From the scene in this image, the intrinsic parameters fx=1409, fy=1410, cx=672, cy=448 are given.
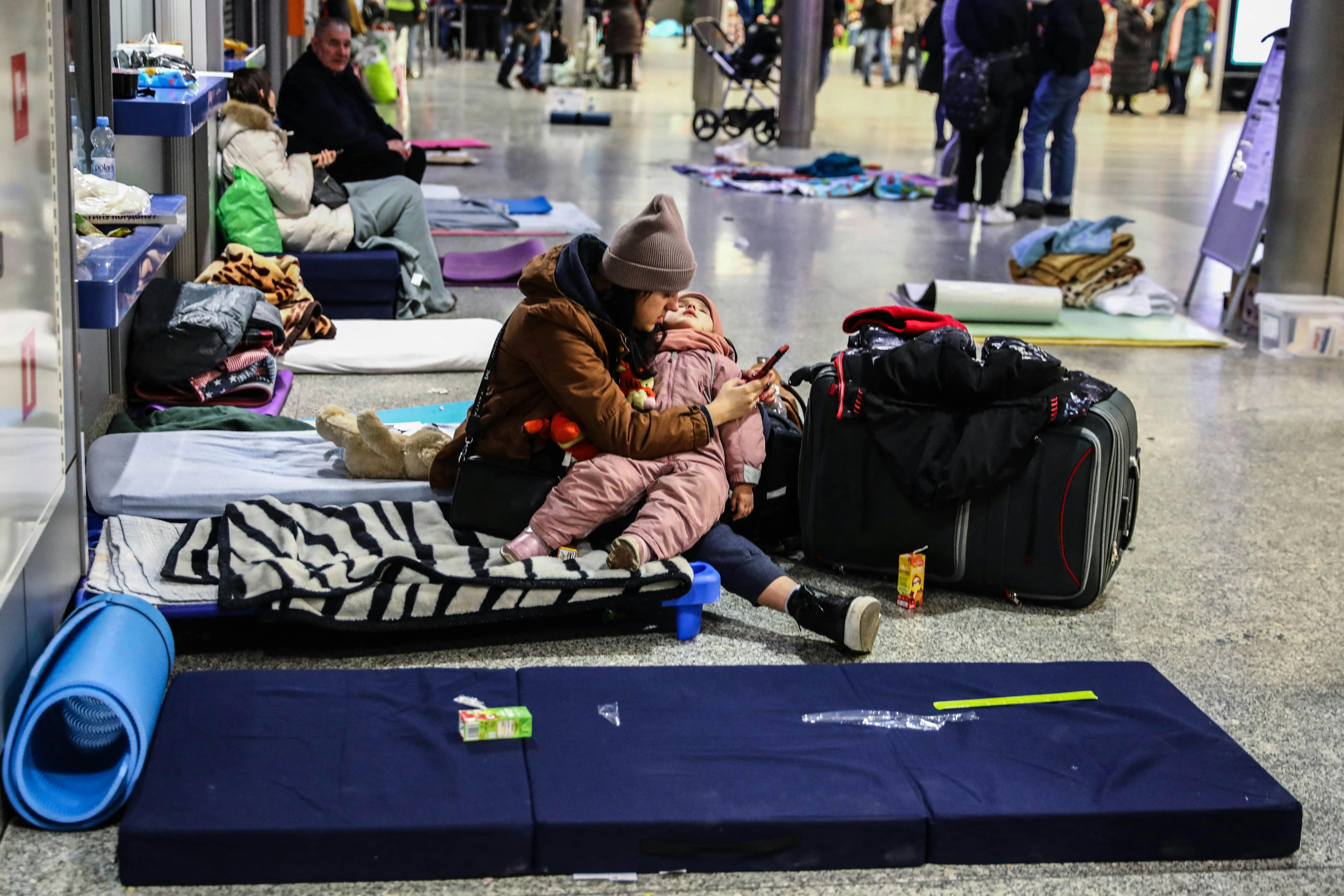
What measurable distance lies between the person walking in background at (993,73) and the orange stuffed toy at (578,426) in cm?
685

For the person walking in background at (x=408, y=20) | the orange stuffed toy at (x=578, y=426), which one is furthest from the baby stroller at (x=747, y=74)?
the orange stuffed toy at (x=578, y=426)

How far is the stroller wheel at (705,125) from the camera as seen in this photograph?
48.0ft

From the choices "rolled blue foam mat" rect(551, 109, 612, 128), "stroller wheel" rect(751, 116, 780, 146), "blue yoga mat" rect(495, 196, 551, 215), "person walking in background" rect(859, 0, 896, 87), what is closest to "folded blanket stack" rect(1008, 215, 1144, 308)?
"blue yoga mat" rect(495, 196, 551, 215)

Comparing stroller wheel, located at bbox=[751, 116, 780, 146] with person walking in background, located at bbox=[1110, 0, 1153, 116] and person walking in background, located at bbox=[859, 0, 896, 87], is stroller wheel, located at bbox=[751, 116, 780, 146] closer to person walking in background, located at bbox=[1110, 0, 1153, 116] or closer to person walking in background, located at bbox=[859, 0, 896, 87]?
person walking in background, located at bbox=[1110, 0, 1153, 116]

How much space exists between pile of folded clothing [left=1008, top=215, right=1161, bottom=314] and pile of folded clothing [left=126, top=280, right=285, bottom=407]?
4149mm

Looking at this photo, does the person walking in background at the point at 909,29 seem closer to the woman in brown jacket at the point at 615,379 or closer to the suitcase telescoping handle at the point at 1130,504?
the suitcase telescoping handle at the point at 1130,504

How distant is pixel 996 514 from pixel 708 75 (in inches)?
527

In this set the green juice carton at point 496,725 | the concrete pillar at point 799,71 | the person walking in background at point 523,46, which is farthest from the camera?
the person walking in background at point 523,46

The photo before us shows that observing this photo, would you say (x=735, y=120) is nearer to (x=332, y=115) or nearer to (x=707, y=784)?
(x=332, y=115)

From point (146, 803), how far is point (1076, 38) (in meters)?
8.80

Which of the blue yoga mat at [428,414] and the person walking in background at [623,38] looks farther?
the person walking in background at [623,38]

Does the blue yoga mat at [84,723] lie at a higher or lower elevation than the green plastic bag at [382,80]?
lower

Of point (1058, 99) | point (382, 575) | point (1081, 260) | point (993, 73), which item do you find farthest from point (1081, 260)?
point (382, 575)

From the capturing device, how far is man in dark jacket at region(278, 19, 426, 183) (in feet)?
22.6
